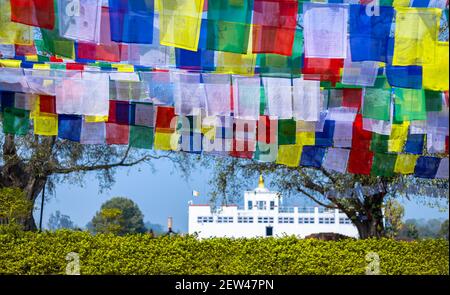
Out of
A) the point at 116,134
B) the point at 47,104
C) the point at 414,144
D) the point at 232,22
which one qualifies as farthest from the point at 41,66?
the point at 414,144

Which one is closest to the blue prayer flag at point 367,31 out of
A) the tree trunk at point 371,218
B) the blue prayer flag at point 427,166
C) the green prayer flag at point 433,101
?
the green prayer flag at point 433,101

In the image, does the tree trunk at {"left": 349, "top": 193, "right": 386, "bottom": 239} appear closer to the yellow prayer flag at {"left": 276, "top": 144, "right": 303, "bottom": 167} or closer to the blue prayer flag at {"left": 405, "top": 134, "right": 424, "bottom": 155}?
the blue prayer flag at {"left": 405, "top": 134, "right": 424, "bottom": 155}

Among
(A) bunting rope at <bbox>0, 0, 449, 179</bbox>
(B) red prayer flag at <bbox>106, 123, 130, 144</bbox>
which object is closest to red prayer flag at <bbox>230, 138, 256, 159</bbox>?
(A) bunting rope at <bbox>0, 0, 449, 179</bbox>

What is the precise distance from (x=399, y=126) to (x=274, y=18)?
2.52m

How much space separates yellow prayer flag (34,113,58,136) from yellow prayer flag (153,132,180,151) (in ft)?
3.81

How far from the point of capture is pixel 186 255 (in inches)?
412

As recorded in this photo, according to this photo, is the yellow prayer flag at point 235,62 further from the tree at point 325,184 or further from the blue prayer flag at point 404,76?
the tree at point 325,184

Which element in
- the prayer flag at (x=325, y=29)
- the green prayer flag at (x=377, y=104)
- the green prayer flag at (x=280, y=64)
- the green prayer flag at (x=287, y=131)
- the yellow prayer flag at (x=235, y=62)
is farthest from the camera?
the green prayer flag at (x=287, y=131)

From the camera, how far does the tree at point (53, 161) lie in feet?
44.0

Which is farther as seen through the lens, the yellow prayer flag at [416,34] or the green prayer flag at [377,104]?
the green prayer flag at [377,104]

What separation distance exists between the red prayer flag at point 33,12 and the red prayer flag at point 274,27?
6.35 ft

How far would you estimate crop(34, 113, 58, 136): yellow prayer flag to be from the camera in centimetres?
824

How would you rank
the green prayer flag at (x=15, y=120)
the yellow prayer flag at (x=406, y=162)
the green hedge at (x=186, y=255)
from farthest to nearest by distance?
the green hedge at (x=186, y=255) → the yellow prayer flag at (x=406, y=162) → the green prayer flag at (x=15, y=120)

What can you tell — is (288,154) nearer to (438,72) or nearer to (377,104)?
(377,104)
